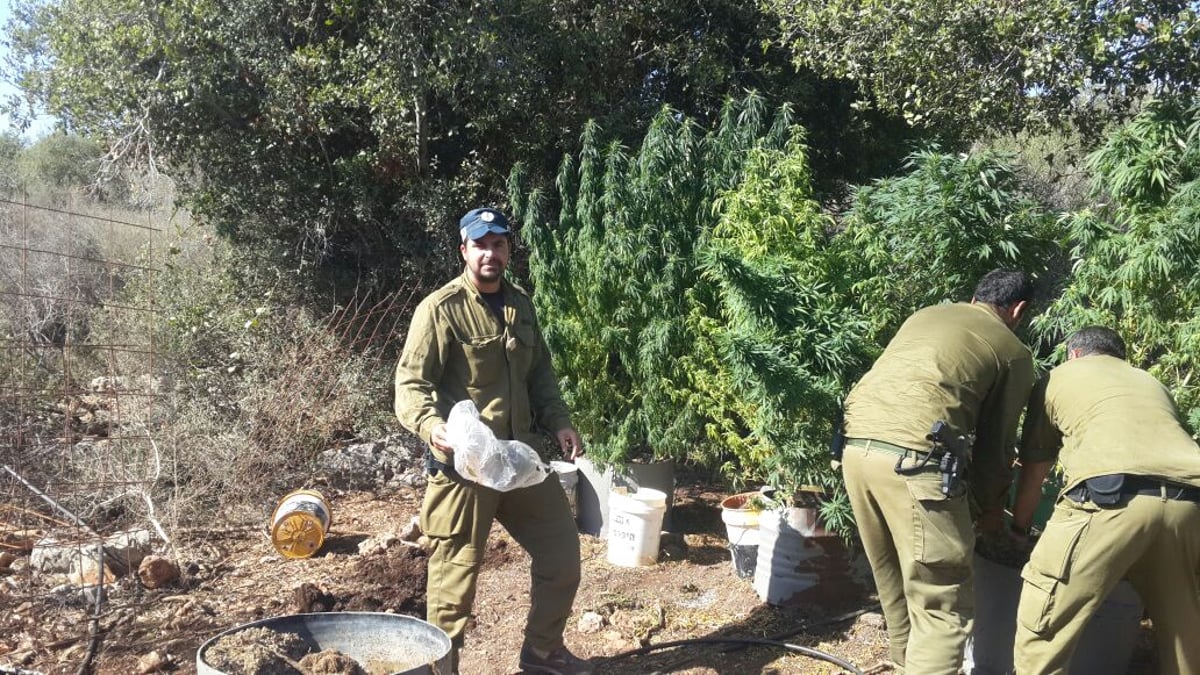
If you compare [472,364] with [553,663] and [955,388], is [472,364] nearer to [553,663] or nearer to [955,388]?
[553,663]

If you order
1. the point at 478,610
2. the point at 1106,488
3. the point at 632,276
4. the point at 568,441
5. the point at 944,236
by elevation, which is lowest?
the point at 478,610

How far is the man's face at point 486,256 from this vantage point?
3932 mm

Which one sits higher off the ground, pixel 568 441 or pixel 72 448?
pixel 568 441

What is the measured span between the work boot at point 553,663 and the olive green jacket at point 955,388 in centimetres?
154

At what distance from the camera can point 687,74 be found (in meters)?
8.37

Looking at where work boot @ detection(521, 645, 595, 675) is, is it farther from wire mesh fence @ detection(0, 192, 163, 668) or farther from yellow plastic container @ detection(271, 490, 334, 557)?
yellow plastic container @ detection(271, 490, 334, 557)

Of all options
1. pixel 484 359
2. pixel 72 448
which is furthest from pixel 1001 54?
pixel 72 448

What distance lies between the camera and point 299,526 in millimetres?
6219

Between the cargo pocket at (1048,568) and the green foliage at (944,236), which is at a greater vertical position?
the green foliage at (944,236)

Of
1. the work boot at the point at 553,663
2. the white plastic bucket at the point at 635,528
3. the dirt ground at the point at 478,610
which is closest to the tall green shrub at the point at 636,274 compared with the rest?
the white plastic bucket at the point at 635,528

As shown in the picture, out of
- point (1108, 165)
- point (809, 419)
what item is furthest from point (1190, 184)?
point (809, 419)

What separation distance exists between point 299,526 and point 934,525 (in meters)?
4.06

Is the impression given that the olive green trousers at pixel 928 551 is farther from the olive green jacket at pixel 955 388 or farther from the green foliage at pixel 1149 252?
the green foliage at pixel 1149 252

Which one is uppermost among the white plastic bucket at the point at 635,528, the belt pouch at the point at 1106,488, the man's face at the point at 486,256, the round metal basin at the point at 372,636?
the man's face at the point at 486,256
